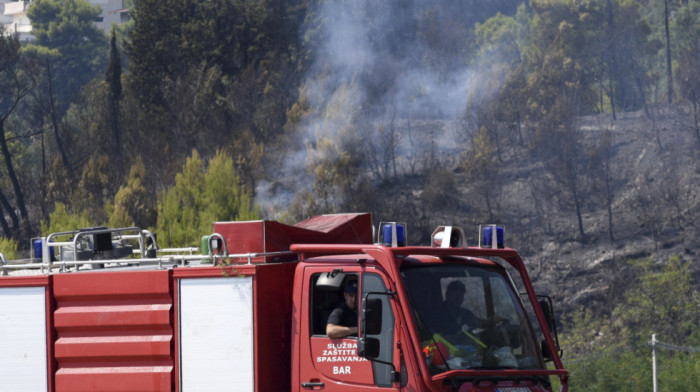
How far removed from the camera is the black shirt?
6398mm

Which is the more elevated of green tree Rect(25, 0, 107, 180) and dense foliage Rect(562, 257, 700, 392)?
green tree Rect(25, 0, 107, 180)

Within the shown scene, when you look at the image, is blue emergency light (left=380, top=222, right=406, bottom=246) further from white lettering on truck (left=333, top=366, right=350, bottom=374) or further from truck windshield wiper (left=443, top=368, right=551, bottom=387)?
truck windshield wiper (left=443, top=368, right=551, bottom=387)

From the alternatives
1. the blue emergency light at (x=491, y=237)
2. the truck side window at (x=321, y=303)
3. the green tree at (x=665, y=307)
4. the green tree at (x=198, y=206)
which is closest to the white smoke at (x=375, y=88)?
the green tree at (x=198, y=206)

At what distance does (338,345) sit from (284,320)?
611 millimetres

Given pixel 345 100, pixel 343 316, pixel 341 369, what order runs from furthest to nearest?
pixel 345 100 < pixel 343 316 < pixel 341 369

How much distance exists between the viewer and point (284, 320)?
680 centimetres

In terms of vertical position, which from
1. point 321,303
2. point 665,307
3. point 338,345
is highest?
point 321,303

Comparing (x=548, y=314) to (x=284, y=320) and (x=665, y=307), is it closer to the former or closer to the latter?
(x=284, y=320)

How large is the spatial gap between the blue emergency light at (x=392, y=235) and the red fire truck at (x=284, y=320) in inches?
0.4

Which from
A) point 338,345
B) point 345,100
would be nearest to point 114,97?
point 345,100

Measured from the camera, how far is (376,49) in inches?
2050

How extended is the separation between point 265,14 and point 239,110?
564 cm

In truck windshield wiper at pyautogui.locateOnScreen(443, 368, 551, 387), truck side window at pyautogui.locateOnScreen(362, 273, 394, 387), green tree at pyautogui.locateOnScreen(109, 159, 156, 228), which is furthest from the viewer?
green tree at pyautogui.locateOnScreen(109, 159, 156, 228)

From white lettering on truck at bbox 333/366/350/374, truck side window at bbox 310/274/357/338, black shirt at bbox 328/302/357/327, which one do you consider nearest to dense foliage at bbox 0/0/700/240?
truck side window at bbox 310/274/357/338
